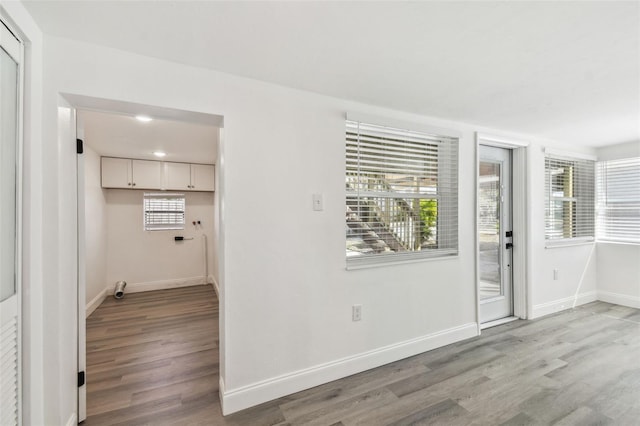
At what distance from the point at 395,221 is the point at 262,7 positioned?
6.38 feet

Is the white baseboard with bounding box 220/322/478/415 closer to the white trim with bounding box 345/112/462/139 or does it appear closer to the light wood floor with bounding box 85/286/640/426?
the light wood floor with bounding box 85/286/640/426

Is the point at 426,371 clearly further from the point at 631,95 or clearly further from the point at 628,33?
the point at 631,95

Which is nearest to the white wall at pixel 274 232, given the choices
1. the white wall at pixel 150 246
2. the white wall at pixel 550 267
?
the white wall at pixel 550 267

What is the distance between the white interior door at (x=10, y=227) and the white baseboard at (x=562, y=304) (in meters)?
4.68

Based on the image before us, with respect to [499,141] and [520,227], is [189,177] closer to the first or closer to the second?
[499,141]

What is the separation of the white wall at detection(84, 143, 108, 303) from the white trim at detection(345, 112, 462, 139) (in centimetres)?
377

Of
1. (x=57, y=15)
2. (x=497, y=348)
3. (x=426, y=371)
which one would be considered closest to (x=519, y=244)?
(x=497, y=348)

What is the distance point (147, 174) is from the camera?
188 inches

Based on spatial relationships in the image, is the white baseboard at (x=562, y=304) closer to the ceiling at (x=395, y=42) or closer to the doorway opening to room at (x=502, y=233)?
the doorway opening to room at (x=502, y=233)

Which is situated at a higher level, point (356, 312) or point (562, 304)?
point (356, 312)

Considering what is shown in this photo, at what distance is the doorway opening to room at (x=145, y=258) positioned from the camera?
191 cm

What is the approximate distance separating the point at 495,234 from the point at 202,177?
4838mm

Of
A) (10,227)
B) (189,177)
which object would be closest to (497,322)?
(10,227)

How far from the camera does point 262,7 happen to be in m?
Answer: 1.25
